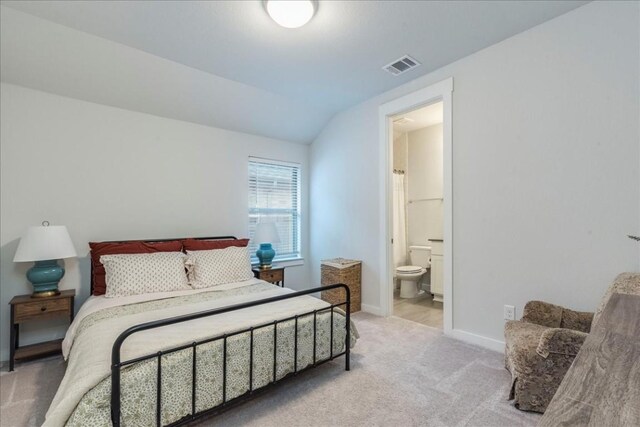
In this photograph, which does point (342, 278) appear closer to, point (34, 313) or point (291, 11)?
point (291, 11)

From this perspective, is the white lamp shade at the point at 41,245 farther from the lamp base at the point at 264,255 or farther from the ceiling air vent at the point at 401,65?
the ceiling air vent at the point at 401,65

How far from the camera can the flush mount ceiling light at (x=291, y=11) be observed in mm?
2006

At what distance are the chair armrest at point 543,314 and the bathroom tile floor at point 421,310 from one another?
3.94 feet

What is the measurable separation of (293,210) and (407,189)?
2.00 metres

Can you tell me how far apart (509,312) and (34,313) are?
3.98 m

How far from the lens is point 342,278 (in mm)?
3666

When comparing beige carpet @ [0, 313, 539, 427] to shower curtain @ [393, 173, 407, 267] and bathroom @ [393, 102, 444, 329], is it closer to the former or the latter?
bathroom @ [393, 102, 444, 329]

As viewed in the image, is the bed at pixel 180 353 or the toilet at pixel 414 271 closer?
the bed at pixel 180 353

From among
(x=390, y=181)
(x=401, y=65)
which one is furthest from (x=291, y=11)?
(x=390, y=181)

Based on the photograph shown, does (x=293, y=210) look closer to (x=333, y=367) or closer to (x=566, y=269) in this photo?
(x=333, y=367)

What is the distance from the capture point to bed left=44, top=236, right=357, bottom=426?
4.42ft

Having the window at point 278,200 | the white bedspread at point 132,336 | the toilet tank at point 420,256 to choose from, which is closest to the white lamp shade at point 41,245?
the white bedspread at point 132,336

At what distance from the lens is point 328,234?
4.37 metres

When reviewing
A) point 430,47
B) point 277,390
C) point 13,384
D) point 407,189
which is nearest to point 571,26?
point 430,47
